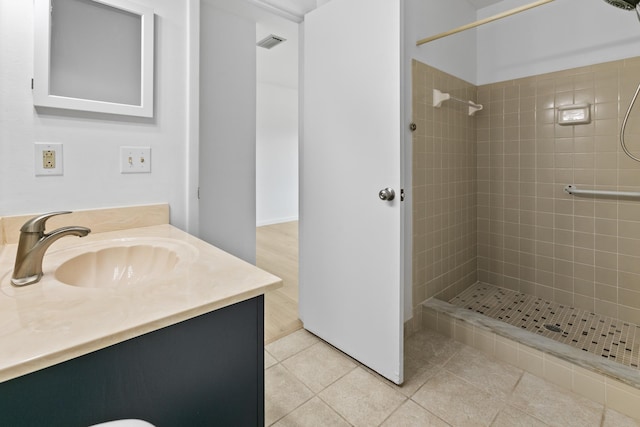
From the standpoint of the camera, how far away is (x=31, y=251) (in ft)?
2.45

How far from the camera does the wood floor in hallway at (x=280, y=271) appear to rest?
2.04 metres

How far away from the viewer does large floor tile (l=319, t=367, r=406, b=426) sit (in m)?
1.32

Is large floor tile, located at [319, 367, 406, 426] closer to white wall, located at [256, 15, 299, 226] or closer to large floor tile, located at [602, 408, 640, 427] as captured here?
large floor tile, located at [602, 408, 640, 427]

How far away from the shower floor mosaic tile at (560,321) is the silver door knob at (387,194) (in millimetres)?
1233

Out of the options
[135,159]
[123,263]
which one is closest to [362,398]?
[123,263]

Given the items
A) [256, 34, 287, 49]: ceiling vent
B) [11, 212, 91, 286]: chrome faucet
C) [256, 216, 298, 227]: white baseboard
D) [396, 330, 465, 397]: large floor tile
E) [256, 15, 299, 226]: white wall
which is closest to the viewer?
[11, 212, 91, 286]: chrome faucet

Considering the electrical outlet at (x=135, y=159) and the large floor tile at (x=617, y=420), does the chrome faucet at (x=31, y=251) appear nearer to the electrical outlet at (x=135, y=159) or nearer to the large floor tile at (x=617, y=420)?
the electrical outlet at (x=135, y=159)

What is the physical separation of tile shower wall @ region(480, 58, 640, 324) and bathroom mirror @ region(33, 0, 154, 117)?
167cm

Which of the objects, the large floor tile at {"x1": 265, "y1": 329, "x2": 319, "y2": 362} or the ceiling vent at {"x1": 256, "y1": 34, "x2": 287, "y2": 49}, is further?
the ceiling vent at {"x1": 256, "y1": 34, "x2": 287, "y2": 49}

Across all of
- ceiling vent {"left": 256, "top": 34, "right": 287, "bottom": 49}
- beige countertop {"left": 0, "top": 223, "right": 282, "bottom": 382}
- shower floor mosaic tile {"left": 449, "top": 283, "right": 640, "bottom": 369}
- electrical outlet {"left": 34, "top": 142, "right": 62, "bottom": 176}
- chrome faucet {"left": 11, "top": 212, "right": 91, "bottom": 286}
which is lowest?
shower floor mosaic tile {"left": 449, "top": 283, "right": 640, "bottom": 369}

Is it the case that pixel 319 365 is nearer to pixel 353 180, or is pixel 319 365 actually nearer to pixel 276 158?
pixel 353 180

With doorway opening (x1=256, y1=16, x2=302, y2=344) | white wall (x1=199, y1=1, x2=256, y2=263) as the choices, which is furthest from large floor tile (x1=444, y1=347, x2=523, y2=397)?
doorway opening (x1=256, y1=16, x2=302, y2=344)

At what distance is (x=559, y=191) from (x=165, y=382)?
2.58 m

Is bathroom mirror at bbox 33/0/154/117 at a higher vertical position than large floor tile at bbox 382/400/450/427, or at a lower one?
higher
